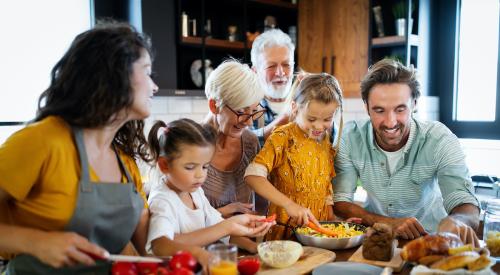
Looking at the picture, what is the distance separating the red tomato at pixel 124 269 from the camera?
1168 mm

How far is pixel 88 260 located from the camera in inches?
46.6

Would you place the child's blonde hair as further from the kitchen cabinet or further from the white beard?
the kitchen cabinet

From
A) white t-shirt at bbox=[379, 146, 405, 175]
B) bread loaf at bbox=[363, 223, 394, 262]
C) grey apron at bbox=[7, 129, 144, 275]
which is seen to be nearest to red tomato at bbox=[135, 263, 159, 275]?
grey apron at bbox=[7, 129, 144, 275]

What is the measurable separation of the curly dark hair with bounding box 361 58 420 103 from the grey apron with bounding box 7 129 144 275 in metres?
1.21

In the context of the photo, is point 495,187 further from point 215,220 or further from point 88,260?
point 88,260

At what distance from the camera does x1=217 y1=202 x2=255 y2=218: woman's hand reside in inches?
76.1

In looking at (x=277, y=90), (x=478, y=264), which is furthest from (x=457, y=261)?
(x=277, y=90)

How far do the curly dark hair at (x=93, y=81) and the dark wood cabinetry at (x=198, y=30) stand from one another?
1995 millimetres

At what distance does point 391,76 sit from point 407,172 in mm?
452

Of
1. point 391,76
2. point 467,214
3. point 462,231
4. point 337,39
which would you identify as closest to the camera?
point 462,231

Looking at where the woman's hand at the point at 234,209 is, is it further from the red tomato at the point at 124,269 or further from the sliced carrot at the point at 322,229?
the red tomato at the point at 124,269

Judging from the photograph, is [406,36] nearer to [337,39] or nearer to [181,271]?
[337,39]

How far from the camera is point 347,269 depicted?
4.58 feet

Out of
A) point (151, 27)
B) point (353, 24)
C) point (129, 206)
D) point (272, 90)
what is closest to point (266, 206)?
point (272, 90)
